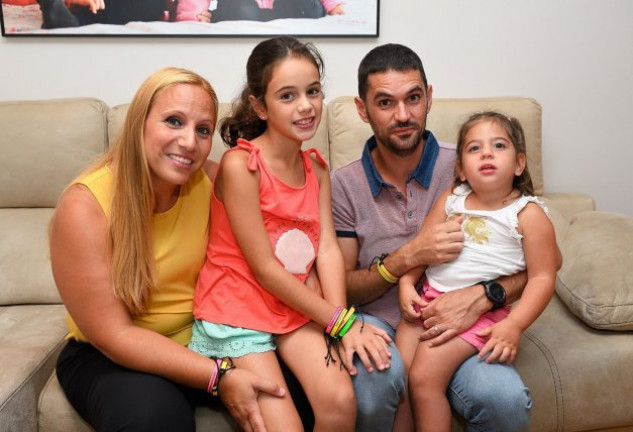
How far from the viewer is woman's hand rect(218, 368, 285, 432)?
51.6 inches

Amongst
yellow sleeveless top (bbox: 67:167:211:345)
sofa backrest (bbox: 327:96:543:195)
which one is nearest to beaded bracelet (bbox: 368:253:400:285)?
yellow sleeveless top (bbox: 67:167:211:345)

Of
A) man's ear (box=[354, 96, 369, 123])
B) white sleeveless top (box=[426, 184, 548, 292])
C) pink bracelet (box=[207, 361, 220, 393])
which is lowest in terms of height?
pink bracelet (box=[207, 361, 220, 393])

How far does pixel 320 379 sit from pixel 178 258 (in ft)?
1.45

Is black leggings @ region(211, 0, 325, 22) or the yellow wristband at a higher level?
black leggings @ region(211, 0, 325, 22)

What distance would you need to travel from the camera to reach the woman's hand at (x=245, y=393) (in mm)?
1310

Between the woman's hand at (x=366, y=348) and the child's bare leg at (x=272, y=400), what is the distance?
0.16 meters

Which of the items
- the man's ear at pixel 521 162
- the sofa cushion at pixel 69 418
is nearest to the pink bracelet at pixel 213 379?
the sofa cushion at pixel 69 418

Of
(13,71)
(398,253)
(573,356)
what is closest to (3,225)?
(13,71)

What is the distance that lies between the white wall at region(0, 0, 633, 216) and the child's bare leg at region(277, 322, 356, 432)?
127 cm

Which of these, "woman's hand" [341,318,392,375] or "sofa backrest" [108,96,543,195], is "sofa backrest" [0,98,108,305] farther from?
"woman's hand" [341,318,392,375]

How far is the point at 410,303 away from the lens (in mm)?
1538

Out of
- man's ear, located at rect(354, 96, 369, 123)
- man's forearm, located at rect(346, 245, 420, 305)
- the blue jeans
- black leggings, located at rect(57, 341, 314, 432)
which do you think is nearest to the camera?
black leggings, located at rect(57, 341, 314, 432)

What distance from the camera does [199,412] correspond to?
1417mm

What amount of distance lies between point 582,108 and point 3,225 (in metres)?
2.32
